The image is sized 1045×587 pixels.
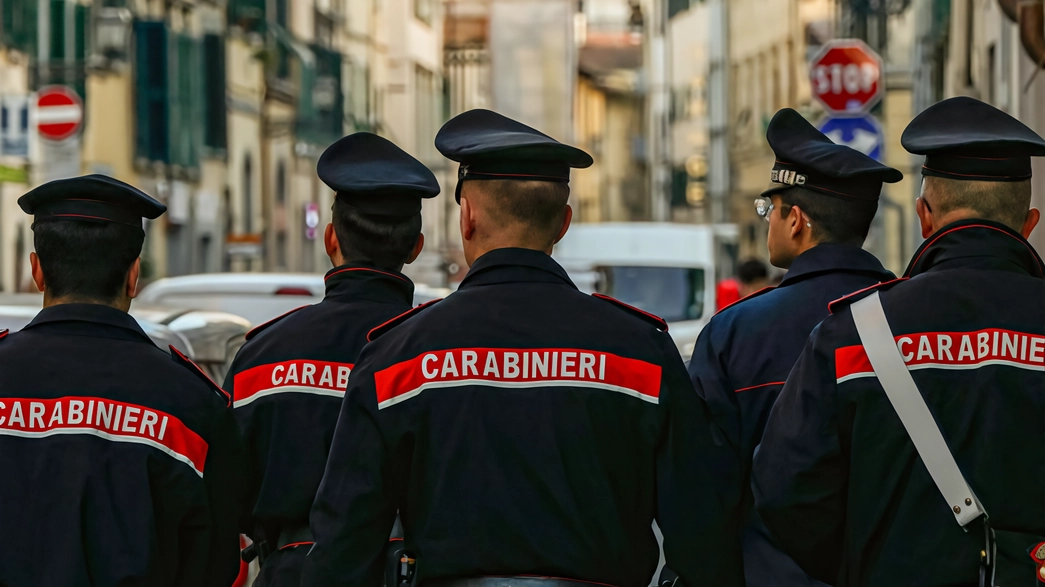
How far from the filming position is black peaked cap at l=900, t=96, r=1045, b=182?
3834mm

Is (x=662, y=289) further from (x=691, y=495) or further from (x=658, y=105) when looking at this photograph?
(x=658, y=105)

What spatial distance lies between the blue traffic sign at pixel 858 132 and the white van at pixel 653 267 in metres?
2.26

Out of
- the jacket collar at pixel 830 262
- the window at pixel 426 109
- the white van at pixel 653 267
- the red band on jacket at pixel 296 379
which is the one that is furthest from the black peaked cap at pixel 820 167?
the window at pixel 426 109

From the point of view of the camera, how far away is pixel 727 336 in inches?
175

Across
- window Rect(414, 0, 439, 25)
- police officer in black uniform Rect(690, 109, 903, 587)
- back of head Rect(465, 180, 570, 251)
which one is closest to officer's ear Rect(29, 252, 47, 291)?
back of head Rect(465, 180, 570, 251)

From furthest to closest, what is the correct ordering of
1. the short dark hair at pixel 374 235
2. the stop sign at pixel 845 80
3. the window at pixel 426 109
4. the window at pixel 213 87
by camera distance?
1. the window at pixel 426 109
2. the window at pixel 213 87
3. the stop sign at pixel 845 80
4. the short dark hair at pixel 374 235

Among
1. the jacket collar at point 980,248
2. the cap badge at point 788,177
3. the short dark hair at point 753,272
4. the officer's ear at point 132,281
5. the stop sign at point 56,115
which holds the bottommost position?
the short dark hair at point 753,272

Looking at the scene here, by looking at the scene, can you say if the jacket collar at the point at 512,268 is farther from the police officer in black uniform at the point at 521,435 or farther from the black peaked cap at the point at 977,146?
the black peaked cap at the point at 977,146

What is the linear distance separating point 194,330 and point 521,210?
13.3ft

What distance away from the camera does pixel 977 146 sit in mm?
3830

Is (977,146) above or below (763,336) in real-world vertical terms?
above

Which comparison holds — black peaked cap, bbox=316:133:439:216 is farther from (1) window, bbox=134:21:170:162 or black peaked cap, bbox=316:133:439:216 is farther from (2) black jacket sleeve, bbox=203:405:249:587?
(1) window, bbox=134:21:170:162

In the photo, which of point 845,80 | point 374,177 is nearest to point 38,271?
point 374,177

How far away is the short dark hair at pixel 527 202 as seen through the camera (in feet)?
12.5
